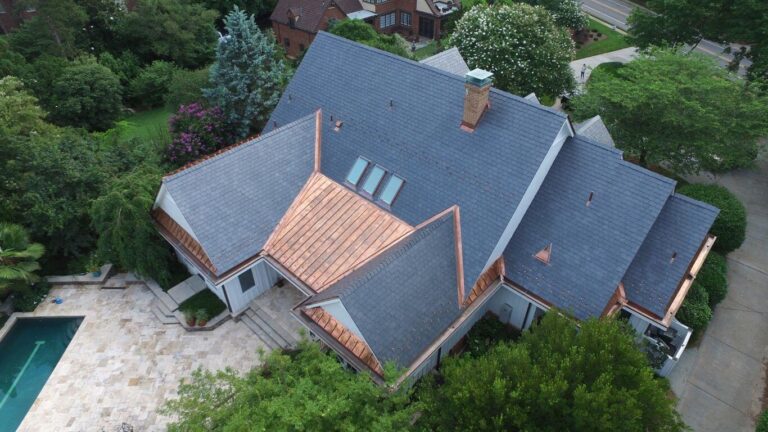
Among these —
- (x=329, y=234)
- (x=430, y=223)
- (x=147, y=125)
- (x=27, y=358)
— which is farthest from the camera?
(x=147, y=125)

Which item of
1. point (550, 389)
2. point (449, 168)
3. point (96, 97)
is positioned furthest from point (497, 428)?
point (96, 97)

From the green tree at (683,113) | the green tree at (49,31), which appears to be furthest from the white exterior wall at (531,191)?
the green tree at (49,31)

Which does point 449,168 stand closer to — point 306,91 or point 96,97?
point 306,91

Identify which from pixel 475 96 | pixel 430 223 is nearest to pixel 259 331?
pixel 430 223

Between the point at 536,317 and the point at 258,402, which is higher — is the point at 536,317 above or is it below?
above

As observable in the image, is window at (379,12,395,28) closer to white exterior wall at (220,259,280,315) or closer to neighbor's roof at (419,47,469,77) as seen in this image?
neighbor's roof at (419,47,469,77)

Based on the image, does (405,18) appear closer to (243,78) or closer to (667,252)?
(243,78)

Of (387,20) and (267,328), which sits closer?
(267,328)
